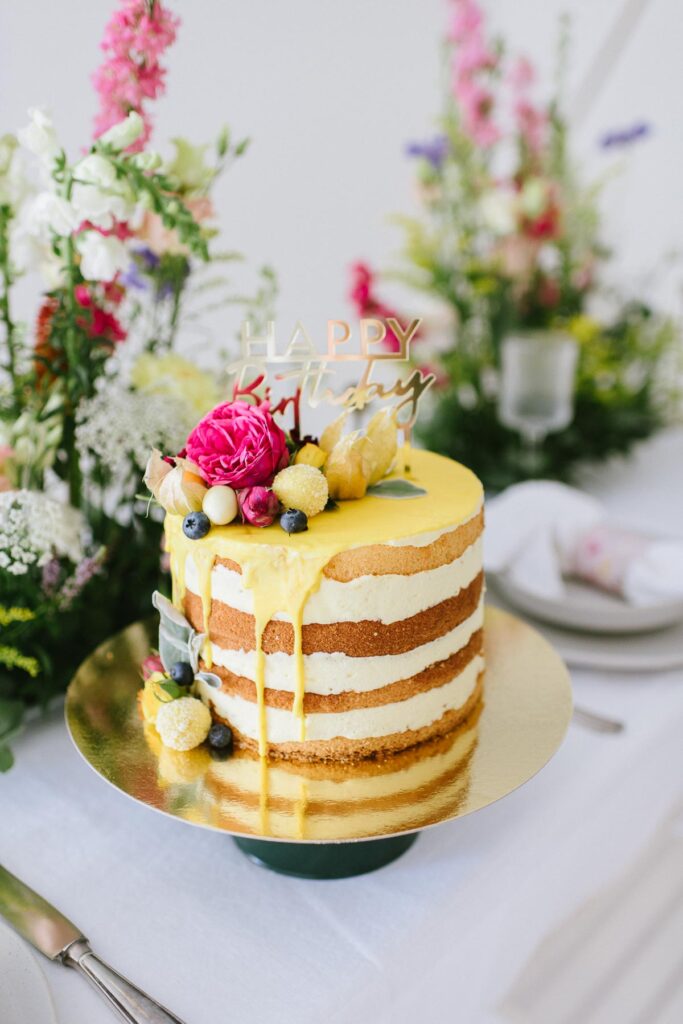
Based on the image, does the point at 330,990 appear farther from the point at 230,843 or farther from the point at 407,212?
the point at 407,212

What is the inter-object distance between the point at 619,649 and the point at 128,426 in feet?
2.83

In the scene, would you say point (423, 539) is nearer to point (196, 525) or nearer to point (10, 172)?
point (196, 525)

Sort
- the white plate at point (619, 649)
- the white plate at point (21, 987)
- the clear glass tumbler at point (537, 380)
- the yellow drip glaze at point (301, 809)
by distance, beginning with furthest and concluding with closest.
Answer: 1. the clear glass tumbler at point (537, 380)
2. the white plate at point (619, 649)
3. the yellow drip glaze at point (301, 809)
4. the white plate at point (21, 987)

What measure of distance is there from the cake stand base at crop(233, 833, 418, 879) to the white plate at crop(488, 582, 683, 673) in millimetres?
497

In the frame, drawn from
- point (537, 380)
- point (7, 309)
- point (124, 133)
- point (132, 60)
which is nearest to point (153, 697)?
point (7, 309)

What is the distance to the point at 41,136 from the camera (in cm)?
104

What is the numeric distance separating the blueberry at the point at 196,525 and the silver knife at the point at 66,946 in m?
0.43

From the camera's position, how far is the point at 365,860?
1.00 meters

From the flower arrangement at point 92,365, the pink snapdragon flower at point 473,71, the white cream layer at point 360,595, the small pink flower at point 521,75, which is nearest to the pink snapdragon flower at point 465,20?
the pink snapdragon flower at point 473,71

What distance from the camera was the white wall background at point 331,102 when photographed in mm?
1793

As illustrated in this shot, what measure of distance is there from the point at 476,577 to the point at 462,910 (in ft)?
1.26

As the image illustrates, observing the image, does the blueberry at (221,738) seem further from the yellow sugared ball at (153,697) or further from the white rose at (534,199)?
the white rose at (534,199)

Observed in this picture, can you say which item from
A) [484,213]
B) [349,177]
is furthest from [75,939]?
[349,177]

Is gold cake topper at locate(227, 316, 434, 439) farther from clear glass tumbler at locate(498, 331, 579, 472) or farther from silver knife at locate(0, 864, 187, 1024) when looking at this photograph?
clear glass tumbler at locate(498, 331, 579, 472)
